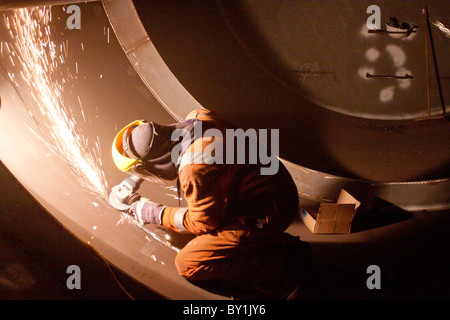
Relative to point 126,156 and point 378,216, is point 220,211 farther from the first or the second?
point 378,216

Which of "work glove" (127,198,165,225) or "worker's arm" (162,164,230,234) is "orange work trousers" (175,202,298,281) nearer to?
"worker's arm" (162,164,230,234)

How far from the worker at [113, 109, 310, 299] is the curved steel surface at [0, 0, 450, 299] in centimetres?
30

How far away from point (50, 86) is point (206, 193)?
6.26 feet

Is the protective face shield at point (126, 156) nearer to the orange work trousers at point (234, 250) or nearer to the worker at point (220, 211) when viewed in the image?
the worker at point (220, 211)

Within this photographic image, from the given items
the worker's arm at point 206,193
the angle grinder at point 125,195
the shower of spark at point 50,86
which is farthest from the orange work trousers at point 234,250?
the shower of spark at point 50,86

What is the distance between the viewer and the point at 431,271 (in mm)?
2404

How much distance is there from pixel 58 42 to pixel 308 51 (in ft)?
7.58

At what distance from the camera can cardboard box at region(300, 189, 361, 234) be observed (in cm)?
251

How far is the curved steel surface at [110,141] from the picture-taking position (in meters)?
2.09
